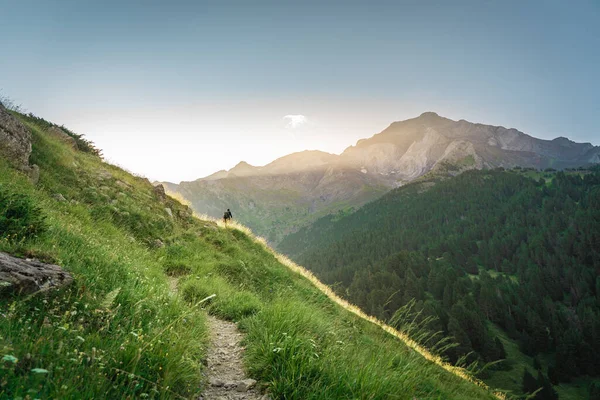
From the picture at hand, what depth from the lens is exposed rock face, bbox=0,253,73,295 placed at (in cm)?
409

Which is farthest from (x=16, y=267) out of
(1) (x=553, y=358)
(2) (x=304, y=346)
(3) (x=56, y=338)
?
(1) (x=553, y=358)

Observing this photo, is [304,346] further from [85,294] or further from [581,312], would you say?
[581,312]

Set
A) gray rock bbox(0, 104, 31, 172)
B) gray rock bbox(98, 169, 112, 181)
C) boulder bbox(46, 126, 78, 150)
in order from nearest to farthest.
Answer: gray rock bbox(0, 104, 31, 172), gray rock bbox(98, 169, 112, 181), boulder bbox(46, 126, 78, 150)

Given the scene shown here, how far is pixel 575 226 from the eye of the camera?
184 m

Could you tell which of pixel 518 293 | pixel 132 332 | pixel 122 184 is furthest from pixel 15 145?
pixel 518 293

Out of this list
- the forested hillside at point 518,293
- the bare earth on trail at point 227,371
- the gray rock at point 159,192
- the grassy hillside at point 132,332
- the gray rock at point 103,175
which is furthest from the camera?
the forested hillside at point 518,293

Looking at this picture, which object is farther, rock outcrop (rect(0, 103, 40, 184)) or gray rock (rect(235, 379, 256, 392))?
rock outcrop (rect(0, 103, 40, 184))

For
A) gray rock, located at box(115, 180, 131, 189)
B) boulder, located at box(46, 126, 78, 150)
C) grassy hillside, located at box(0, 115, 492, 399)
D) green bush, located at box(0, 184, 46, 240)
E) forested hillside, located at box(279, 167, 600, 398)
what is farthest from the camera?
forested hillside, located at box(279, 167, 600, 398)

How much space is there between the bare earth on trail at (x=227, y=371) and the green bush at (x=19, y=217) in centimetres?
453

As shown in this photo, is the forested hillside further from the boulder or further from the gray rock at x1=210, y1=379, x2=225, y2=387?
A: the gray rock at x1=210, y1=379, x2=225, y2=387

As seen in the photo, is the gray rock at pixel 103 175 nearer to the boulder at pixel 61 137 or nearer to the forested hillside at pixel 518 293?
the boulder at pixel 61 137

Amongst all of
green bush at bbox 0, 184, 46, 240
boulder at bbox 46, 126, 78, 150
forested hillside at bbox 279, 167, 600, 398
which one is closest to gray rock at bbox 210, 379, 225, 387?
green bush at bbox 0, 184, 46, 240

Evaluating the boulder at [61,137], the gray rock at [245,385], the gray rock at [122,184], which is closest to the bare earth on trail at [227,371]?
the gray rock at [245,385]

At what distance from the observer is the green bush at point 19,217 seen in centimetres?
619
